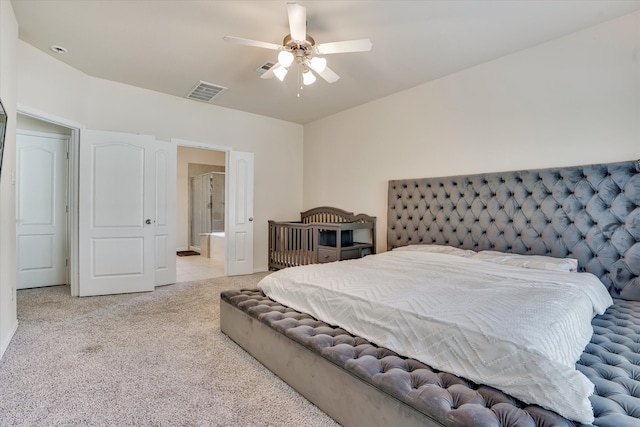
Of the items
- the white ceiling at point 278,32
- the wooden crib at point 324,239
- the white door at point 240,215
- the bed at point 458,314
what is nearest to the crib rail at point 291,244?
the wooden crib at point 324,239

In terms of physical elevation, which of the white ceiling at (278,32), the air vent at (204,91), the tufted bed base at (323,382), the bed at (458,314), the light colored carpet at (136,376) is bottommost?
the light colored carpet at (136,376)

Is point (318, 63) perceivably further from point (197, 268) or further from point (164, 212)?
point (197, 268)

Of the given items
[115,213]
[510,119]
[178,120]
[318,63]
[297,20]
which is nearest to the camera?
[297,20]

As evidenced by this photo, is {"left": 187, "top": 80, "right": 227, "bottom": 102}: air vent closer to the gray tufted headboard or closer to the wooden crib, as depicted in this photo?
the wooden crib

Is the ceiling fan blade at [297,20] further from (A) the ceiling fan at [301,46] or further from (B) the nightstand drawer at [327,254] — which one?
(B) the nightstand drawer at [327,254]

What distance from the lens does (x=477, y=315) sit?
1428mm

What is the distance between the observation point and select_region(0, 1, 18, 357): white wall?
223 cm

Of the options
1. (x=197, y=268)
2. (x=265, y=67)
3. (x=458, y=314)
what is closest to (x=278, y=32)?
(x=265, y=67)

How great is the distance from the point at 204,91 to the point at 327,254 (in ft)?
8.74

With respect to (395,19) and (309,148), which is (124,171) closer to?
(309,148)

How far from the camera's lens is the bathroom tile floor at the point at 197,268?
491 centimetres

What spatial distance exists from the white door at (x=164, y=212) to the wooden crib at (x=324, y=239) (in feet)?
5.01

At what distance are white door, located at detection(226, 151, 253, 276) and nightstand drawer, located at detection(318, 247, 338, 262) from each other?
4.61ft

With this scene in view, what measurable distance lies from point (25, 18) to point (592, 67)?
462 cm
